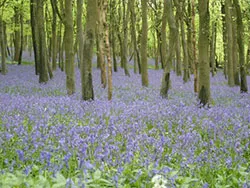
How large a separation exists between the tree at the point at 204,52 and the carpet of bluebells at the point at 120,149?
2.12 metres

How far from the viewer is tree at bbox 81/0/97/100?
11.3m

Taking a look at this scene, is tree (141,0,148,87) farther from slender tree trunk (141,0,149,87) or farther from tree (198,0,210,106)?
tree (198,0,210,106)

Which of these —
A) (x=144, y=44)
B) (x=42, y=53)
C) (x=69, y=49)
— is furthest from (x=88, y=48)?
(x=42, y=53)

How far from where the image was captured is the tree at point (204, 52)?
11.0 metres

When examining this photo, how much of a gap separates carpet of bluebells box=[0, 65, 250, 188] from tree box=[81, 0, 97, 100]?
5.08 feet

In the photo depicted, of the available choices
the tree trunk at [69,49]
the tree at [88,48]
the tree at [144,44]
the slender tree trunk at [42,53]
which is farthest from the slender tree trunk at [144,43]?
the tree at [88,48]

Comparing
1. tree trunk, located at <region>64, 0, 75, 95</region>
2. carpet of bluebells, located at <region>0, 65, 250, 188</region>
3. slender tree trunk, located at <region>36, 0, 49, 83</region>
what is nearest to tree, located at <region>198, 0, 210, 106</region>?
carpet of bluebells, located at <region>0, 65, 250, 188</region>

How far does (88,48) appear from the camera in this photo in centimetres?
1140

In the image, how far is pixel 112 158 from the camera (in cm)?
509

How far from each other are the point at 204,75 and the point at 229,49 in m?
8.85

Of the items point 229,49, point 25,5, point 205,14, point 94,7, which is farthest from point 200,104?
point 25,5

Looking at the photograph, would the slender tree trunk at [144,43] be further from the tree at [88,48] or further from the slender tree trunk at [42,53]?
the tree at [88,48]

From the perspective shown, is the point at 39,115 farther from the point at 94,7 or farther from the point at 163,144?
the point at 94,7

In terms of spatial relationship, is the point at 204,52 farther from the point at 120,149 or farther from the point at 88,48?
the point at 120,149
